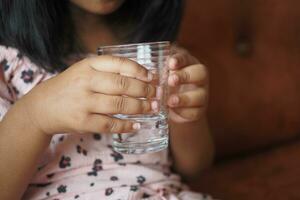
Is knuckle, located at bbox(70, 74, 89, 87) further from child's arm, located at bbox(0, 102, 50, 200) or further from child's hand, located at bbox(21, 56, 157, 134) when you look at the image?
child's arm, located at bbox(0, 102, 50, 200)

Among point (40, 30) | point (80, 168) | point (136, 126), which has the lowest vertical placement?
point (80, 168)

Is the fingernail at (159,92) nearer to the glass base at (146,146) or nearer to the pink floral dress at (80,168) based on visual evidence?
the glass base at (146,146)

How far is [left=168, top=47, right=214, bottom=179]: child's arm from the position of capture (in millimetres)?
674

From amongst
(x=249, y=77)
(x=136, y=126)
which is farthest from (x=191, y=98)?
(x=249, y=77)

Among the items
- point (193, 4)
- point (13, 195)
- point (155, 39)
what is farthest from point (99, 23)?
point (13, 195)

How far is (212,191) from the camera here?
976mm

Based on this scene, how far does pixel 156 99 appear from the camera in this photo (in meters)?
0.61

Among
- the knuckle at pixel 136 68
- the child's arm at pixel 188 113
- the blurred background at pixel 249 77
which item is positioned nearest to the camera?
the knuckle at pixel 136 68

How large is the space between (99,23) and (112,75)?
0.34 meters

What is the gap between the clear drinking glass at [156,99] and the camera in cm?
61

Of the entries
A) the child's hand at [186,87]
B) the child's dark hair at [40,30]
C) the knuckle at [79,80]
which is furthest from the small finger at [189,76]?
the child's dark hair at [40,30]

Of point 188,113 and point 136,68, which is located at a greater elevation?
point 136,68

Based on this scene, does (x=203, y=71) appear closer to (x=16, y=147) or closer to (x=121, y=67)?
(x=121, y=67)

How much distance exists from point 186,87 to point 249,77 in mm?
393
